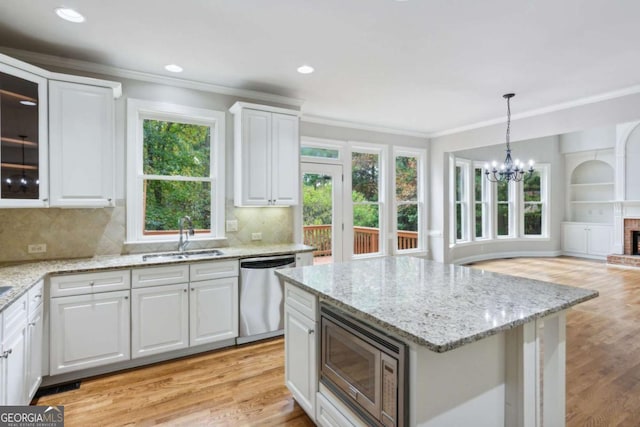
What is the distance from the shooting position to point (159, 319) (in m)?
2.95

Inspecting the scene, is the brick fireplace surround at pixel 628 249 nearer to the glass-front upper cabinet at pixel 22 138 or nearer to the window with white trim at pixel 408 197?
the window with white trim at pixel 408 197

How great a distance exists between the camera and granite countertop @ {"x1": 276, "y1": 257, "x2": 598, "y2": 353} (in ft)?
4.41

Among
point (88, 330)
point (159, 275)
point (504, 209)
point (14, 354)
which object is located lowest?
point (88, 330)

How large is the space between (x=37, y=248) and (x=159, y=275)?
112 centimetres

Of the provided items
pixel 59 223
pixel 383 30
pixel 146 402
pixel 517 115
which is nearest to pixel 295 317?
pixel 146 402

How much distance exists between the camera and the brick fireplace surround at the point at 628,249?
23.7 feet

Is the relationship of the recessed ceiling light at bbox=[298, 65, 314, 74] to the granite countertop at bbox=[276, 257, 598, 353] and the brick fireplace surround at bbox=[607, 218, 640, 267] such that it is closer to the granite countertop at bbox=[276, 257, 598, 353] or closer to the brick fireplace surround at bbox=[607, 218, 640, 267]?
the granite countertop at bbox=[276, 257, 598, 353]

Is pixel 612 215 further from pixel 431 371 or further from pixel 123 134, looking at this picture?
pixel 123 134

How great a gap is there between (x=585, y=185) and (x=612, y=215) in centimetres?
92

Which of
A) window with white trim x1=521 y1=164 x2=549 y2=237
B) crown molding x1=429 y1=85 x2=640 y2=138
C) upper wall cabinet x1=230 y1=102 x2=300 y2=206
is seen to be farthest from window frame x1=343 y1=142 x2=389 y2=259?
window with white trim x1=521 y1=164 x2=549 y2=237

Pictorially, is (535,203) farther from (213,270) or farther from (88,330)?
(88,330)

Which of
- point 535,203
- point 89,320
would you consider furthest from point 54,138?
point 535,203

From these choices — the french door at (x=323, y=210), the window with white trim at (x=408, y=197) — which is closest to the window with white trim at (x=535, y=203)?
the window with white trim at (x=408, y=197)

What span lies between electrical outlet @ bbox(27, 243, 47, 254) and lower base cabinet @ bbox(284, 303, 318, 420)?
2354 mm
